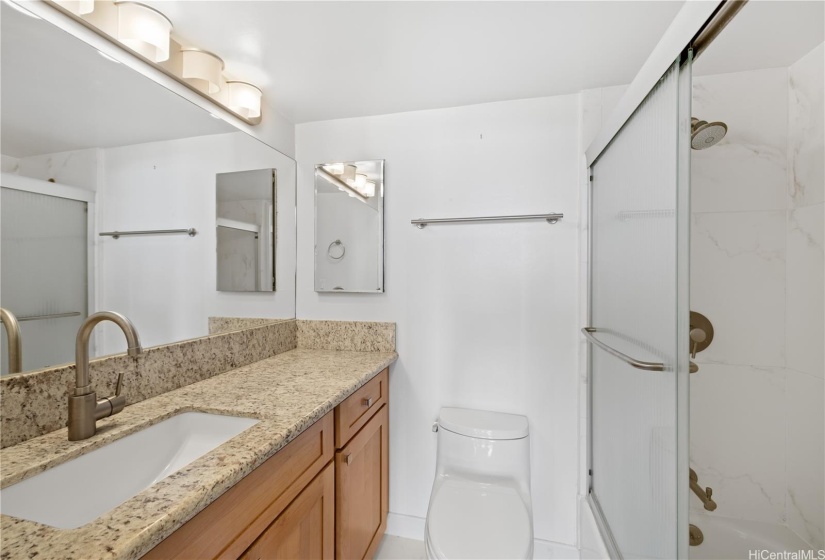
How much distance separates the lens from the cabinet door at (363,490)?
126cm

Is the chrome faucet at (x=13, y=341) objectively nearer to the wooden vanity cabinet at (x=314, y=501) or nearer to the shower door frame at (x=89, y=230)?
the shower door frame at (x=89, y=230)

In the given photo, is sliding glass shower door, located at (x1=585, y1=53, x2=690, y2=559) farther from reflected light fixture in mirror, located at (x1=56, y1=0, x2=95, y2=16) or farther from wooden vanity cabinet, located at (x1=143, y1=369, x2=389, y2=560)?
reflected light fixture in mirror, located at (x1=56, y1=0, x2=95, y2=16)

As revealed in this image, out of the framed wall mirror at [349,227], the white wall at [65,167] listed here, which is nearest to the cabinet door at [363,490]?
the framed wall mirror at [349,227]

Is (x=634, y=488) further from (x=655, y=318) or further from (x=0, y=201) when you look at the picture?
(x=0, y=201)

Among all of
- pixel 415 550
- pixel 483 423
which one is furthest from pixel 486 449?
pixel 415 550

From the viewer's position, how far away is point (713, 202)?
4.92ft

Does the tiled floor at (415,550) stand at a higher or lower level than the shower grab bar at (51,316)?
lower

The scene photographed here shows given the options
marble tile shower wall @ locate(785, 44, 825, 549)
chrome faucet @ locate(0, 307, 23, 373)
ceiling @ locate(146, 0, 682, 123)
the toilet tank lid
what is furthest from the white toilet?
ceiling @ locate(146, 0, 682, 123)

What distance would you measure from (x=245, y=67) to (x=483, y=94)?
1075 mm

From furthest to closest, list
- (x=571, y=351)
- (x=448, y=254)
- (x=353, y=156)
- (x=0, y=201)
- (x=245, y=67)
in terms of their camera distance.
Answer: (x=353, y=156)
(x=448, y=254)
(x=571, y=351)
(x=245, y=67)
(x=0, y=201)

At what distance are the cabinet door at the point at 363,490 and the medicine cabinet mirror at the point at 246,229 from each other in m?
0.89

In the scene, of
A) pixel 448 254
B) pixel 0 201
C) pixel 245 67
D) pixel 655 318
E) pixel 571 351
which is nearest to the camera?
pixel 0 201

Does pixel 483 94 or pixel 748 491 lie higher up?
pixel 483 94

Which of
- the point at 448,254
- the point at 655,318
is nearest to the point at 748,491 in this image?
the point at 655,318
